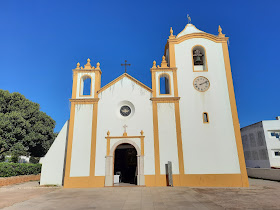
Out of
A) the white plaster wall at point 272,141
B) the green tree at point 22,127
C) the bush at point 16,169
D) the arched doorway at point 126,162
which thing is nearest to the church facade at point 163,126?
the bush at point 16,169

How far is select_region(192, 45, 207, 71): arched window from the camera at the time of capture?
15.7 m

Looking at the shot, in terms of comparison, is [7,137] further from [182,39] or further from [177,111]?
[182,39]

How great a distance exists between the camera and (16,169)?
15680 mm

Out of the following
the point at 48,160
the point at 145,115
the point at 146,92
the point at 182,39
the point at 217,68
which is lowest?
the point at 48,160

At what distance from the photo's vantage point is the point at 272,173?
17.4 m

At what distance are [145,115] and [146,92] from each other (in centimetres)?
189

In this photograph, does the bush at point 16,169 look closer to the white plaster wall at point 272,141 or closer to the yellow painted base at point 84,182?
the yellow painted base at point 84,182

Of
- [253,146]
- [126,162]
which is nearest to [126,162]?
[126,162]

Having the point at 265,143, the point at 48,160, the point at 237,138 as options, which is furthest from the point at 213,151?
the point at 265,143

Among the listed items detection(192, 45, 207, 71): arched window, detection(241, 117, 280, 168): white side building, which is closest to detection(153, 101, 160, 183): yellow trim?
detection(192, 45, 207, 71): arched window

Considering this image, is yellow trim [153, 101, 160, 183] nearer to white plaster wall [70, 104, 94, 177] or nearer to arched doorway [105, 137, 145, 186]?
arched doorway [105, 137, 145, 186]

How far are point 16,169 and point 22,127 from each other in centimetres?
429

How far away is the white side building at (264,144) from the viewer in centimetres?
2444

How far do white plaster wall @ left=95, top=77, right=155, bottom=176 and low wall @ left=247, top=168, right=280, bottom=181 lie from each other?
12.3m
